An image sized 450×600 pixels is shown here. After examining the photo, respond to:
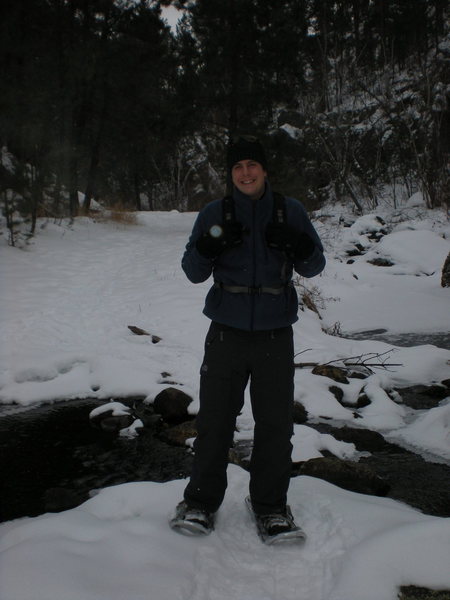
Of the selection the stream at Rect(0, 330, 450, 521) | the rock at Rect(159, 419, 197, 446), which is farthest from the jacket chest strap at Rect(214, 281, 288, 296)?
the rock at Rect(159, 419, 197, 446)

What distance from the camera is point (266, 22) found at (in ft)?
54.5

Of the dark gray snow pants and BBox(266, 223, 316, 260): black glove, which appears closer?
BBox(266, 223, 316, 260): black glove

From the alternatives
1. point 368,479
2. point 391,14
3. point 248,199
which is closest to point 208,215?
point 248,199

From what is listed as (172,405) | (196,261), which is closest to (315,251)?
(196,261)

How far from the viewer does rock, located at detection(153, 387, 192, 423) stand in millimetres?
5137

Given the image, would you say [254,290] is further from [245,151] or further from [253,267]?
[245,151]

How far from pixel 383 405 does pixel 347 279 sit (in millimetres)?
6981

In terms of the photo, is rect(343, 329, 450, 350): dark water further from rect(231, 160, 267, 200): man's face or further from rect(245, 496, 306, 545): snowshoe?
rect(231, 160, 267, 200): man's face

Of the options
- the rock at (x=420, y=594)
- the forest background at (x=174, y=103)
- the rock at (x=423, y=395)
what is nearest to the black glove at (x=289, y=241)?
the rock at (x=420, y=594)

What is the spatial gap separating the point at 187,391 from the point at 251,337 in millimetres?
2979

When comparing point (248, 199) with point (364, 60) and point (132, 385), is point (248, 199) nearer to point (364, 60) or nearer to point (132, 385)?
point (132, 385)

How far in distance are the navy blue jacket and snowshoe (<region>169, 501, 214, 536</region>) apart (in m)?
1.08

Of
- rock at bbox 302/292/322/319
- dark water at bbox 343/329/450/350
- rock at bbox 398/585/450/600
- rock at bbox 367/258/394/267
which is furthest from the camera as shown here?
rock at bbox 367/258/394/267

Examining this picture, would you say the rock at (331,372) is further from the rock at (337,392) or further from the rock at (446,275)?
the rock at (446,275)
